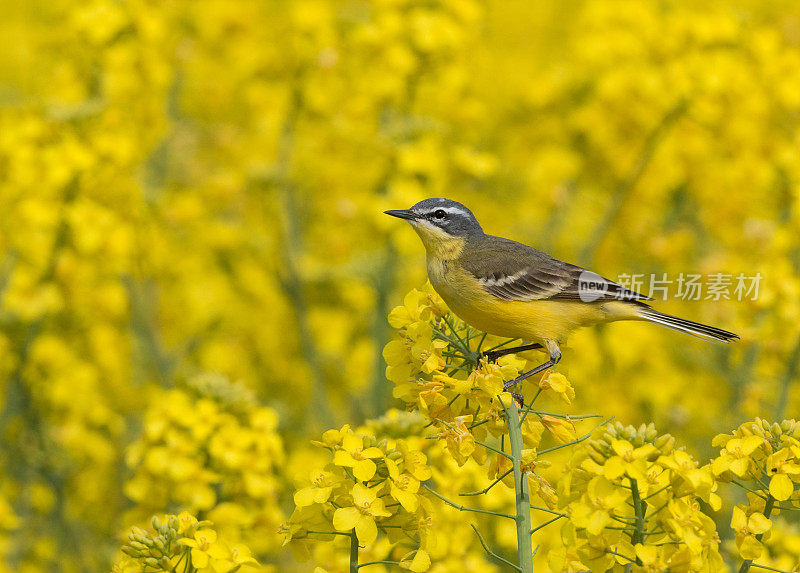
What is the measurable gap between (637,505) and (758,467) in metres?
0.36

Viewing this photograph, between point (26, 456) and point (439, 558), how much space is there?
2.15 m

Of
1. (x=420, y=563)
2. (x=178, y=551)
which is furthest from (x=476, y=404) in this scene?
(x=178, y=551)

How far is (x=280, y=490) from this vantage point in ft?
11.7

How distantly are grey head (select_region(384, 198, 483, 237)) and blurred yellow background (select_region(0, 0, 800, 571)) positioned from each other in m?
1.47

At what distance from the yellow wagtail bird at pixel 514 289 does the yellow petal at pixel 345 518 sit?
75cm

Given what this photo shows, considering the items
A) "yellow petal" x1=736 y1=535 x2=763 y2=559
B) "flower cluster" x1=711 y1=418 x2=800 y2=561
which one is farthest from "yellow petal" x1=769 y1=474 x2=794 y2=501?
"yellow petal" x1=736 y1=535 x2=763 y2=559

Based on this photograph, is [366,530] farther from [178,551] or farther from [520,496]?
[178,551]

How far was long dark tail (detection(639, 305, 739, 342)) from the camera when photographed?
272cm

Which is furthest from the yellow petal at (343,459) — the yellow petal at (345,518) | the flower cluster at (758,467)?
the flower cluster at (758,467)

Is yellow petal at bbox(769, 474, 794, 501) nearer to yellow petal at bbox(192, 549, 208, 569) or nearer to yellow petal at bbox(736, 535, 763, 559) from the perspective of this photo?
yellow petal at bbox(736, 535, 763, 559)

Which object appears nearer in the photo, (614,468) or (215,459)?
(614,468)

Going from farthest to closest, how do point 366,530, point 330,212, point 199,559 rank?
point 330,212, point 199,559, point 366,530

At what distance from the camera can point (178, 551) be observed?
2264 mm

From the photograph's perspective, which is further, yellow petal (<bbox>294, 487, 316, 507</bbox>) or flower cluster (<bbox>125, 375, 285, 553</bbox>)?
flower cluster (<bbox>125, 375, 285, 553</bbox>)
